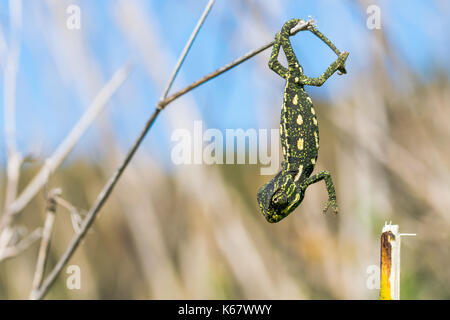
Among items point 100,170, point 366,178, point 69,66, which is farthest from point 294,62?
point 100,170

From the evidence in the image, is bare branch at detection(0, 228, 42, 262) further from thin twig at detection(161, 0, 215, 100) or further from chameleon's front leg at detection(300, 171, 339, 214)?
chameleon's front leg at detection(300, 171, 339, 214)

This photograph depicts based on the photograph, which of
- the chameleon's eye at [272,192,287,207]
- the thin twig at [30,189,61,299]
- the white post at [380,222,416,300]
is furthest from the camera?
the thin twig at [30,189,61,299]

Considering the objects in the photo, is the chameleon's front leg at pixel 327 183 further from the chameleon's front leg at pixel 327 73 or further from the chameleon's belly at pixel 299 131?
the chameleon's front leg at pixel 327 73

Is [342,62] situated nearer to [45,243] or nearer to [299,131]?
[299,131]

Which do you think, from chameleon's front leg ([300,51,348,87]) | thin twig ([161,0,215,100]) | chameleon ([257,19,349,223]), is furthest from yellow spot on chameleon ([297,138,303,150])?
thin twig ([161,0,215,100])

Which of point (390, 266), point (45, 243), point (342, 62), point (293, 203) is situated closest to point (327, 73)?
point (342, 62)

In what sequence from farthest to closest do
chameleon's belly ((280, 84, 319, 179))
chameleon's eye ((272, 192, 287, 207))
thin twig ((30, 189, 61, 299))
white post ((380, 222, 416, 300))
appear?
thin twig ((30, 189, 61, 299)), chameleon's belly ((280, 84, 319, 179)), chameleon's eye ((272, 192, 287, 207)), white post ((380, 222, 416, 300))
